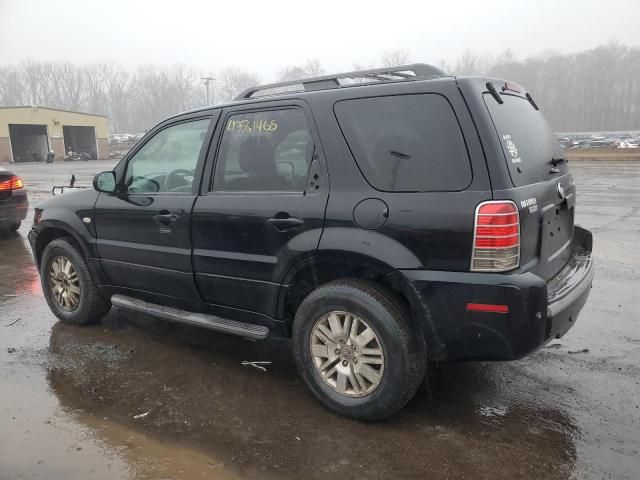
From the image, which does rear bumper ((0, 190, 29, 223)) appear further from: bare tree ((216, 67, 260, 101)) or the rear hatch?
bare tree ((216, 67, 260, 101))

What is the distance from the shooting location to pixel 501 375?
3586 mm

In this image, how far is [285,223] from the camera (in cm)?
318

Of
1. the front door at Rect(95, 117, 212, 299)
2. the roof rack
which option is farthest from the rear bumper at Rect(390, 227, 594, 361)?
the front door at Rect(95, 117, 212, 299)

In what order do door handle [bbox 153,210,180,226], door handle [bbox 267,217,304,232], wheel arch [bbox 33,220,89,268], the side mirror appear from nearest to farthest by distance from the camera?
door handle [bbox 267,217,304,232], door handle [bbox 153,210,180,226], the side mirror, wheel arch [bbox 33,220,89,268]

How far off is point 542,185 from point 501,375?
1395 mm

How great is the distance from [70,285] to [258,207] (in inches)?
93.3

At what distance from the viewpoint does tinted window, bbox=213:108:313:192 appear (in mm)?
3264

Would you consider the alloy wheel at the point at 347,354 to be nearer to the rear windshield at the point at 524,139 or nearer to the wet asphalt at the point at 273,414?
the wet asphalt at the point at 273,414

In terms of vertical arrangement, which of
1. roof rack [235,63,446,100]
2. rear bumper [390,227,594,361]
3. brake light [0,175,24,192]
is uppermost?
roof rack [235,63,446,100]

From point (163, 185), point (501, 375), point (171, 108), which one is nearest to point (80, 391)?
point (163, 185)

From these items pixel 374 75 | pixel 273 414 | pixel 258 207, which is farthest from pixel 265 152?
pixel 273 414

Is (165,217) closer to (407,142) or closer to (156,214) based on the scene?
(156,214)

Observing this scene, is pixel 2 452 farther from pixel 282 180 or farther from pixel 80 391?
pixel 282 180

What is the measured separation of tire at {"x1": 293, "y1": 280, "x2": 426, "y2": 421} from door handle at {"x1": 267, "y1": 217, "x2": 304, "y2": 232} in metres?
0.41
